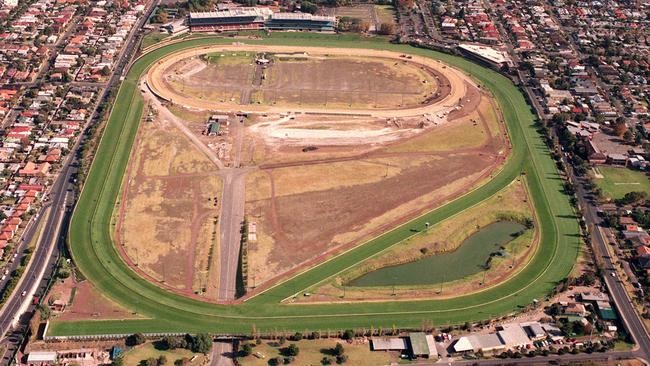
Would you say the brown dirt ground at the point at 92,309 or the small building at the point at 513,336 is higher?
the small building at the point at 513,336

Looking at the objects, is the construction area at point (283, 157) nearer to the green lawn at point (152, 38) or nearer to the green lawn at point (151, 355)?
the green lawn at point (152, 38)

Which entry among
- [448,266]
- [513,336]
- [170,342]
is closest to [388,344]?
[513,336]

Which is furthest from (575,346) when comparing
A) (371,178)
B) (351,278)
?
(371,178)

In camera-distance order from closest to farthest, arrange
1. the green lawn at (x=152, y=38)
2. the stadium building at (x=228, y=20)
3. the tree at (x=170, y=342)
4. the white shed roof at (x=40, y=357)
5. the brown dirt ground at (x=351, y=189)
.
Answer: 1. the white shed roof at (x=40, y=357)
2. the tree at (x=170, y=342)
3. the brown dirt ground at (x=351, y=189)
4. the green lawn at (x=152, y=38)
5. the stadium building at (x=228, y=20)

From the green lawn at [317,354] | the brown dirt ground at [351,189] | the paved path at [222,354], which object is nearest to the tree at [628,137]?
the brown dirt ground at [351,189]

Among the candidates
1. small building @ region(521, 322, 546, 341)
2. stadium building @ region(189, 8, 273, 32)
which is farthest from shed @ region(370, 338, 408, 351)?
stadium building @ region(189, 8, 273, 32)

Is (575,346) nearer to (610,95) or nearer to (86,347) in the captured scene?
(86,347)

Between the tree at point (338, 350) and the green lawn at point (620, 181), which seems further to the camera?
the green lawn at point (620, 181)
